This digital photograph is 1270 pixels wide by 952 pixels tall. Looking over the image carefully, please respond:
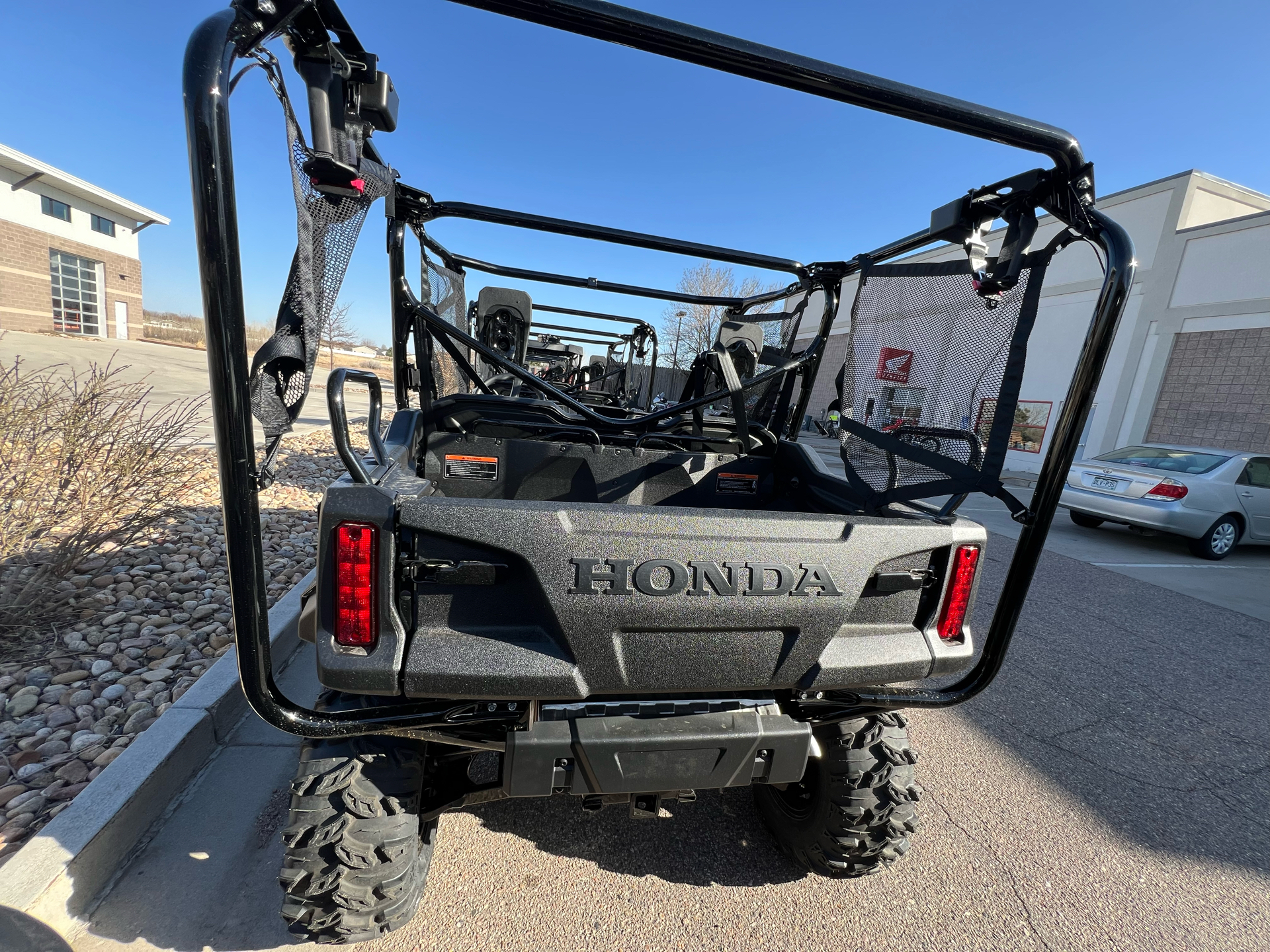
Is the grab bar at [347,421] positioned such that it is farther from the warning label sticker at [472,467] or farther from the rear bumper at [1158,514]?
the rear bumper at [1158,514]

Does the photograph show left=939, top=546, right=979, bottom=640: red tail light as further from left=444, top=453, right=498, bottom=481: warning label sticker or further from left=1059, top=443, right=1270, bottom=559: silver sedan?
left=1059, top=443, right=1270, bottom=559: silver sedan

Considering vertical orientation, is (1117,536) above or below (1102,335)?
below

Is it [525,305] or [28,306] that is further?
[28,306]

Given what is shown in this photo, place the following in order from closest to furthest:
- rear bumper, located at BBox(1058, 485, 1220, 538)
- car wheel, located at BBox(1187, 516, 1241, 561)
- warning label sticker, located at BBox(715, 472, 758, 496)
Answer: warning label sticker, located at BBox(715, 472, 758, 496) → rear bumper, located at BBox(1058, 485, 1220, 538) → car wheel, located at BBox(1187, 516, 1241, 561)

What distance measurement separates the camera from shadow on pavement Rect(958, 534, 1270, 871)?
2715 millimetres

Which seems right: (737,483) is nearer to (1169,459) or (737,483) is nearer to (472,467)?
(472,467)

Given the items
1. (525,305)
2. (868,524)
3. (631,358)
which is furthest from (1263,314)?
(868,524)

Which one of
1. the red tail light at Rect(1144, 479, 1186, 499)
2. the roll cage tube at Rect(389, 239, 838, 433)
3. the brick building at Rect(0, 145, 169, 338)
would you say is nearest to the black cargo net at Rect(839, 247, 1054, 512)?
the roll cage tube at Rect(389, 239, 838, 433)

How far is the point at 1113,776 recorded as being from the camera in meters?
2.97

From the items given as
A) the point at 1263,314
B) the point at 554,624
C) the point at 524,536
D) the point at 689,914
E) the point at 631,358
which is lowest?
the point at 689,914

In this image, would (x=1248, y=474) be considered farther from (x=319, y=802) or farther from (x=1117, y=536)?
(x=319, y=802)

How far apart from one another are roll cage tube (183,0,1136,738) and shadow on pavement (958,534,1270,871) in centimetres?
179

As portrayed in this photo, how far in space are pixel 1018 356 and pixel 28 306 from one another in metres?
39.1

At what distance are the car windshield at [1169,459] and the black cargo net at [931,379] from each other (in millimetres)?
8471
